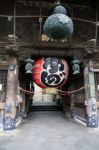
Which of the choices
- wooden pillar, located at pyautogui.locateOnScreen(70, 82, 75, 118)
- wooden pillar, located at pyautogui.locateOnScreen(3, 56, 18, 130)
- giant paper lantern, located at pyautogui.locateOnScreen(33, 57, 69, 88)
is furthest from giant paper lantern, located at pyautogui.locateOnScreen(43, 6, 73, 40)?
wooden pillar, located at pyautogui.locateOnScreen(70, 82, 75, 118)

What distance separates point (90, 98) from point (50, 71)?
7.04 ft

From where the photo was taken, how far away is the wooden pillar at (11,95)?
819 centimetres

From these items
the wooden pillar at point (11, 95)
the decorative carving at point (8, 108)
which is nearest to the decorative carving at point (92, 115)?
the wooden pillar at point (11, 95)

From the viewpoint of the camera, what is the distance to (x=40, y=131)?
8.12 meters

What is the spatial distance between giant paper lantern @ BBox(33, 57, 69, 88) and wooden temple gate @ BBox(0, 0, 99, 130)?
0.33 m

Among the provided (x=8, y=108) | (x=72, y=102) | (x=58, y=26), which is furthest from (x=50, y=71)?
(x=58, y=26)

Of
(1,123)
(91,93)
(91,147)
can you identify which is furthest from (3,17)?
(91,147)

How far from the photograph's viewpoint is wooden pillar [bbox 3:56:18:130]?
26.9 feet

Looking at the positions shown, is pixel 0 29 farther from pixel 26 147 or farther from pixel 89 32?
pixel 26 147

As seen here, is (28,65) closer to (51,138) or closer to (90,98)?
(90,98)

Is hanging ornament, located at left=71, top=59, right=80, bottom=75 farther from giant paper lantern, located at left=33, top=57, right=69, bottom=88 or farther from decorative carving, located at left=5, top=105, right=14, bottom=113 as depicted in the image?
decorative carving, located at left=5, top=105, right=14, bottom=113

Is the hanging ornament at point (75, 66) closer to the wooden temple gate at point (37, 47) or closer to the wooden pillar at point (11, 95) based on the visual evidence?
the wooden temple gate at point (37, 47)

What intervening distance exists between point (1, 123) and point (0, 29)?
13.6 feet

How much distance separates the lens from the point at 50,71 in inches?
346
